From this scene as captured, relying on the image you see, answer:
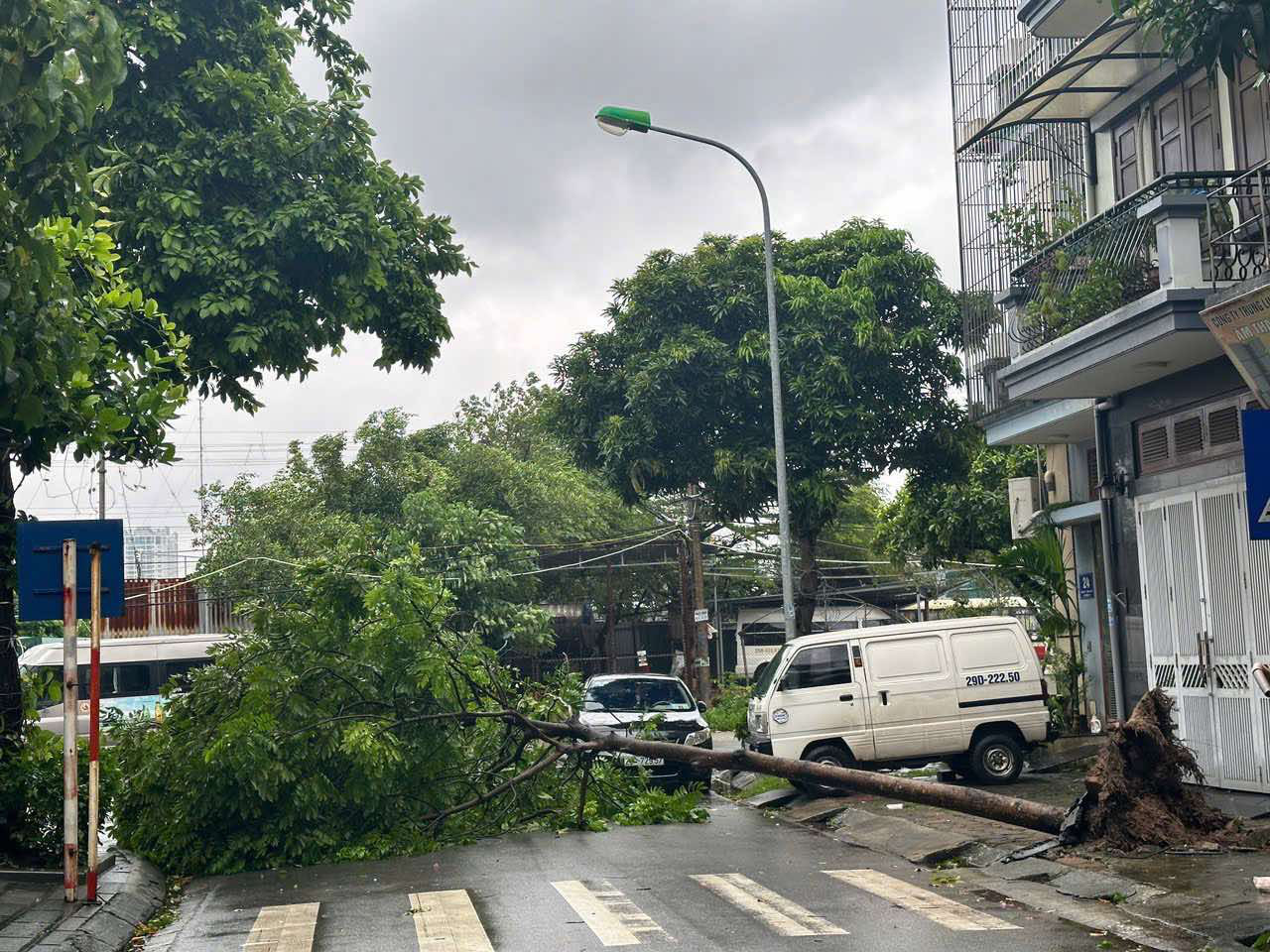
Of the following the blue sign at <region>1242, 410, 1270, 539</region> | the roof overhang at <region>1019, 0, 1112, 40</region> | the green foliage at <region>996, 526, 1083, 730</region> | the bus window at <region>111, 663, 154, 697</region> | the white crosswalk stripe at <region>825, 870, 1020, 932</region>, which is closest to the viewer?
the blue sign at <region>1242, 410, 1270, 539</region>

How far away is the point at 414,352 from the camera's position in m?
16.0

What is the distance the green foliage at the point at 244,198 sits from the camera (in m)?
14.1

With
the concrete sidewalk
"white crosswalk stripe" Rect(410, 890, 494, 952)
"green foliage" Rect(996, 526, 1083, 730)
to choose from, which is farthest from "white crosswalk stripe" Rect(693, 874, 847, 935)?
"green foliage" Rect(996, 526, 1083, 730)

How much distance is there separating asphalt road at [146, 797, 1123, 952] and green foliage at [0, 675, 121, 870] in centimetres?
128

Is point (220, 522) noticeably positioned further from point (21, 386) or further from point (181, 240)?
point (21, 386)

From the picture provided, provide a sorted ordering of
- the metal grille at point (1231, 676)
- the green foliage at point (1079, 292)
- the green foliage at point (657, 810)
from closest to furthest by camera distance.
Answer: the metal grille at point (1231, 676) → the green foliage at point (1079, 292) → the green foliage at point (657, 810)

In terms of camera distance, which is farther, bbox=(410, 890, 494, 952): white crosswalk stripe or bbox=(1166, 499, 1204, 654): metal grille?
bbox=(1166, 499, 1204, 654): metal grille

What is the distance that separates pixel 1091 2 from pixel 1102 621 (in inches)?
355

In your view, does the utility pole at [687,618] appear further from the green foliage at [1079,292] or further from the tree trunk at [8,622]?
the tree trunk at [8,622]

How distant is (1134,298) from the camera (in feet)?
46.2

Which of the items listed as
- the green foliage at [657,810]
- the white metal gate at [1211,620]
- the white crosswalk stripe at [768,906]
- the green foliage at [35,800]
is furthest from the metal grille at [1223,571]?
the green foliage at [35,800]

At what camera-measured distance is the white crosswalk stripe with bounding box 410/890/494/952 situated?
891 centimetres

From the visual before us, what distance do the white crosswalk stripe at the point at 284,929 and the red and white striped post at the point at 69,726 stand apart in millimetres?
1484

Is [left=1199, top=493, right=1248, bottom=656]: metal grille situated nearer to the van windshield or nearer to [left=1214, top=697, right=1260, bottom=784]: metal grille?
[left=1214, top=697, right=1260, bottom=784]: metal grille
